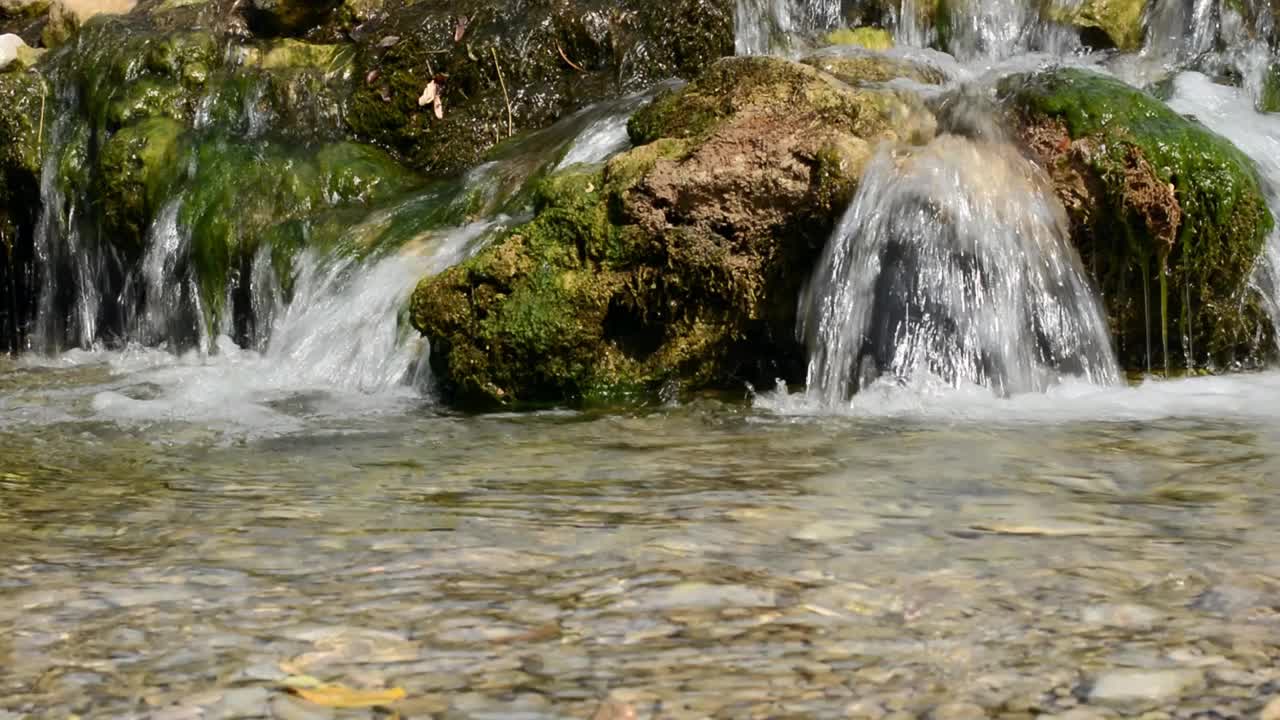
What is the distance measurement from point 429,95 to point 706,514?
269 inches

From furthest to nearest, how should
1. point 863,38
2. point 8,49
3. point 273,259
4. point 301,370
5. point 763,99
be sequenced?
point 8,49, point 863,38, point 273,259, point 301,370, point 763,99

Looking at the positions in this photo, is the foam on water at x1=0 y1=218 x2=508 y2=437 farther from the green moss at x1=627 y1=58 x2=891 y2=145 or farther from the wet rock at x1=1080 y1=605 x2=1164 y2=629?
the wet rock at x1=1080 y1=605 x2=1164 y2=629

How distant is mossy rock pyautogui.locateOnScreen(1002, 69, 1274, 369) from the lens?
6141 mm

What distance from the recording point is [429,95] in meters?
9.91

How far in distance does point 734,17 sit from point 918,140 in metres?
3.43

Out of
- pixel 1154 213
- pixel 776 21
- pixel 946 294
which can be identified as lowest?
pixel 946 294

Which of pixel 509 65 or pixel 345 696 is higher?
pixel 509 65

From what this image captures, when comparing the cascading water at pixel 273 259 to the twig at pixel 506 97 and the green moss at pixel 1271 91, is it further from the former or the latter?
the green moss at pixel 1271 91

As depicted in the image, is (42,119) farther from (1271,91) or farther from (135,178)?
(1271,91)

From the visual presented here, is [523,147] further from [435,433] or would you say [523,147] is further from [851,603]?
[851,603]

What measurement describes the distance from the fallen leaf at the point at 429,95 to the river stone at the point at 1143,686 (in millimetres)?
8170

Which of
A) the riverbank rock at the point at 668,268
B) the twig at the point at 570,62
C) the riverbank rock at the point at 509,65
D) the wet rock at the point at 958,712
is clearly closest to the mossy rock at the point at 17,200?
the riverbank rock at the point at 509,65

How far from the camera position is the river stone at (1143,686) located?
2244 millimetres

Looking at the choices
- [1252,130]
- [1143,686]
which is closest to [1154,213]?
[1252,130]
